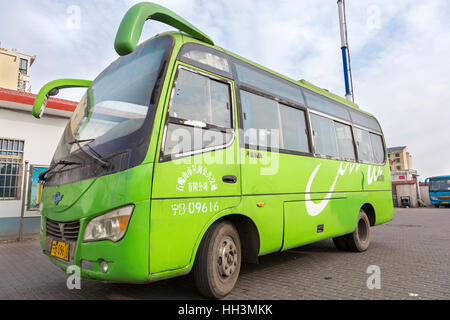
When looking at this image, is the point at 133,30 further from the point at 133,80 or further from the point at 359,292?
the point at 359,292

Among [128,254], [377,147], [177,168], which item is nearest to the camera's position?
[128,254]

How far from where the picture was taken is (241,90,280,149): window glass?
4.18 metres

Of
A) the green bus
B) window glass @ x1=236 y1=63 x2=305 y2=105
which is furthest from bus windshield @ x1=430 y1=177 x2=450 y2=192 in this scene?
window glass @ x1=236 y1=63 x2=305 y2=105

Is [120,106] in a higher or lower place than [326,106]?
lower

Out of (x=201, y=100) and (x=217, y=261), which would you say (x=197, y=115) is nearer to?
(x=201, y=100)

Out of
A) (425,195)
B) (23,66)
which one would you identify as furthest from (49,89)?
(23,66)

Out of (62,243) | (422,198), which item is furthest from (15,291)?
(422,198)

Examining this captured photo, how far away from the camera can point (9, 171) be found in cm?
913

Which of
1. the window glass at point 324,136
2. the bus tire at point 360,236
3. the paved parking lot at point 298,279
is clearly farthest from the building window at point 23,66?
the bus tire at point 360,236

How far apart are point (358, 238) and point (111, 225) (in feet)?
18.2

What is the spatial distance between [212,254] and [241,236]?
0.73 meters

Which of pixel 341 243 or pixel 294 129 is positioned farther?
pixel 341 243

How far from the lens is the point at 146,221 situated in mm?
2881

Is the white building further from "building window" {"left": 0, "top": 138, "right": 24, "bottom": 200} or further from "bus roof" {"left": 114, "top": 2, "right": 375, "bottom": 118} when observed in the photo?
"bus roof" {"left": 114, "top": 2, "right": 375, "bottom": 118}
